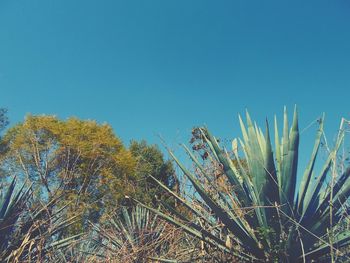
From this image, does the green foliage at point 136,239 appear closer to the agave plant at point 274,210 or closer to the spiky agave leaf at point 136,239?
A: the spiky agave leaf at point 136,239

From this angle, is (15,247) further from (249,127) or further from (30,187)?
(249,127)

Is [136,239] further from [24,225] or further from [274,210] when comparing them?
[274,210]

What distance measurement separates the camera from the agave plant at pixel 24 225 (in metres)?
5.32

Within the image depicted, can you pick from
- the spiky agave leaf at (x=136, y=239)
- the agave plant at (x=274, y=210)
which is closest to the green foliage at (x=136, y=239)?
the spiky agave leaf at (x=136, y=239)

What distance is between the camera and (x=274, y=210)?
359 centimetres

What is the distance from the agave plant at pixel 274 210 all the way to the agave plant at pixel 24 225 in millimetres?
2298

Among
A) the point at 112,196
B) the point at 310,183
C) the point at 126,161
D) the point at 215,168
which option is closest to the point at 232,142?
the point at 215,168

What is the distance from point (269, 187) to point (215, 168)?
2.73 feet

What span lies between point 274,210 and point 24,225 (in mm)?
3424

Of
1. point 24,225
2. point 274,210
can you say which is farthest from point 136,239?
point 274,210

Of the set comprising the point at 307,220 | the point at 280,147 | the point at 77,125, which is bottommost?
the point at 307,220

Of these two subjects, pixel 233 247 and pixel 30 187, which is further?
pixel 30 187

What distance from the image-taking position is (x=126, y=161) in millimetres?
20578

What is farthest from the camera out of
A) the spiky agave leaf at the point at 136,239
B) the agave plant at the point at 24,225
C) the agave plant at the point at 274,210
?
the agave plant at the point at 24,225
